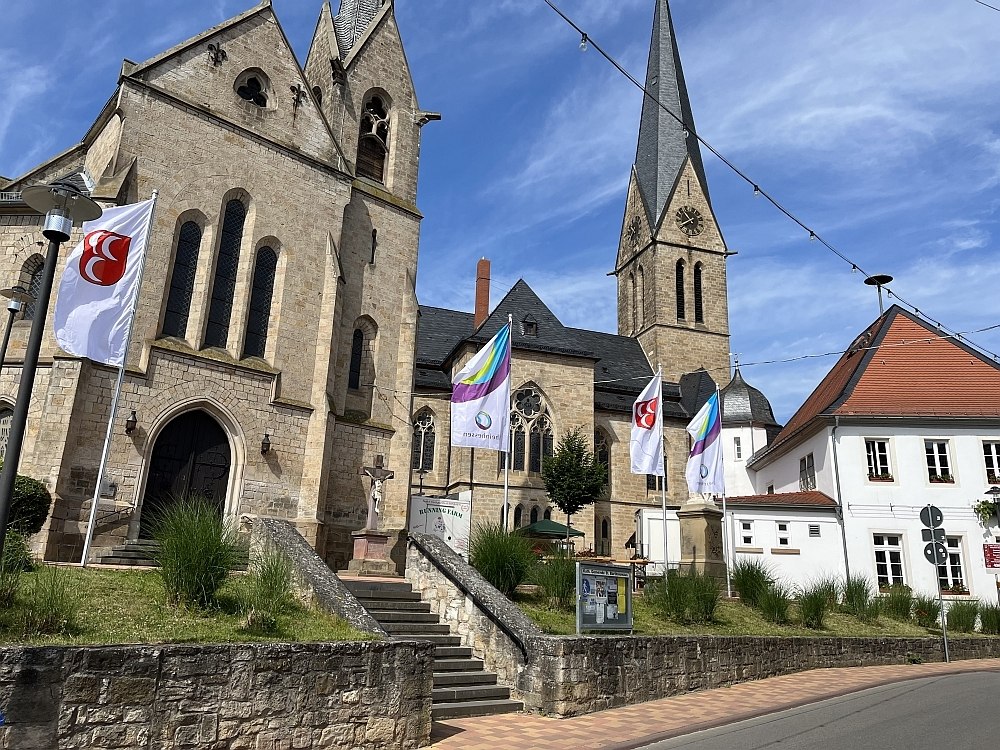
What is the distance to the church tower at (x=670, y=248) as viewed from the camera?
4828 cm

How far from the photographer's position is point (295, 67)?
20.8 meters


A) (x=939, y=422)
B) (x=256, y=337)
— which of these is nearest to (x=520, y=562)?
(x=256, y=337)

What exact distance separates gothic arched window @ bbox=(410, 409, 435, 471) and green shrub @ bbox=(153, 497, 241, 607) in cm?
2513

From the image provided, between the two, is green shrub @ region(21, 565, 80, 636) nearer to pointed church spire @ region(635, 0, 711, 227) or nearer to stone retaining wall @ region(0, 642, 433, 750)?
stone retaining wall @ region(0, 642, 433, 750)

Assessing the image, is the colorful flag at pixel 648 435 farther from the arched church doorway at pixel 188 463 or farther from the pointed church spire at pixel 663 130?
the pointed church spire at pixel 663 130

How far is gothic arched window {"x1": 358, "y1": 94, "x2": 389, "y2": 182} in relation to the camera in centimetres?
2356

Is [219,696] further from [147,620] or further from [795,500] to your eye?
[795,500]

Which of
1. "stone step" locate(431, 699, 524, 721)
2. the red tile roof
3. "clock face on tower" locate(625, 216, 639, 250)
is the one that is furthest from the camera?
"clock face on tower" locate(625, 216, 639, 250)

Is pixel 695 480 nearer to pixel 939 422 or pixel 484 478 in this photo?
pixel 939 422

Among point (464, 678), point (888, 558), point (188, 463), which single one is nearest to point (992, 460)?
point (888, 558)

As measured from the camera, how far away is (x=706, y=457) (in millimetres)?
19984

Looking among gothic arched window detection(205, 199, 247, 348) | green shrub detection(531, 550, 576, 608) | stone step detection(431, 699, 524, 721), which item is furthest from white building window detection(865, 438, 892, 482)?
gothic arched window detection(205, 199, 247, 348)

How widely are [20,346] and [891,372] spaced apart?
27.5 meters

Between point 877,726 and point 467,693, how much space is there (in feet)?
16.0
